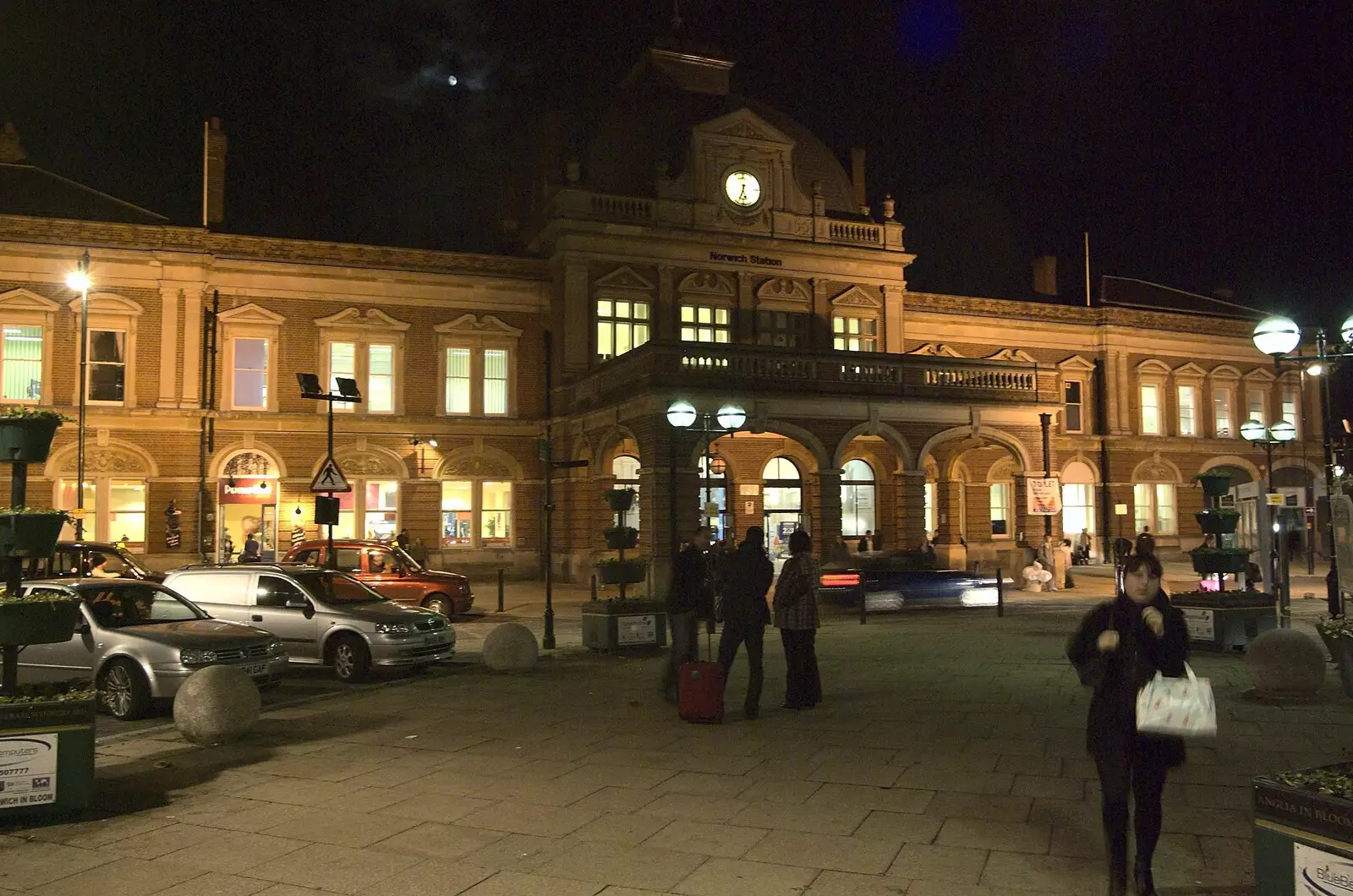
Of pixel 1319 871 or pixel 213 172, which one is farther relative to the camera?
pixel 213 172

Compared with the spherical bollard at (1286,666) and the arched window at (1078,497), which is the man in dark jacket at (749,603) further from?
the arched window at (1078,497)

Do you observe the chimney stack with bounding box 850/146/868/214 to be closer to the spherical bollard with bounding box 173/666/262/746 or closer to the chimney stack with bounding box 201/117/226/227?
the chimney stack with bounding box 201/117/226/227

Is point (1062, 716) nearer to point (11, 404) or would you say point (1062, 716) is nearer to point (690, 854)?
point (690, 854)

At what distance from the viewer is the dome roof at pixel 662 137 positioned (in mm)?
35719

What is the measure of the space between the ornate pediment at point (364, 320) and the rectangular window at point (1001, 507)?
21954 mm

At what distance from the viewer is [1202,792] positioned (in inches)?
315

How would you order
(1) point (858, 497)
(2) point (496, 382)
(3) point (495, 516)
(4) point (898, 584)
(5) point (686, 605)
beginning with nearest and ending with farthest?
(5) point (686, 605)
(4) point (898, 584)
(1) point (858, 497)
(3) point (495, 516)
(2) point (496, 382)

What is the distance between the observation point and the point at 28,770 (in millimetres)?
7531

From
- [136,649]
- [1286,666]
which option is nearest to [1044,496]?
[1286,666]

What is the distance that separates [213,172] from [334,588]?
75.0ft

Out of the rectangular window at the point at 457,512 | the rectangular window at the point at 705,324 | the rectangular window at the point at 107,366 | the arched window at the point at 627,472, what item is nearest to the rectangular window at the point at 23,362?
the rectangular window at the point at 107,366

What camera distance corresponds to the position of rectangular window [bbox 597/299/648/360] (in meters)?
34.3

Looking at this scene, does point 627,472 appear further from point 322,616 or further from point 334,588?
point 322,616

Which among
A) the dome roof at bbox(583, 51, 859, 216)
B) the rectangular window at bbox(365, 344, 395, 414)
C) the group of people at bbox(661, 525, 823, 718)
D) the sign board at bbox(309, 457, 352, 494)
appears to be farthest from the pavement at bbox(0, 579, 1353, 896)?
the dome roof at bbox(583, 51, 859, 216)
